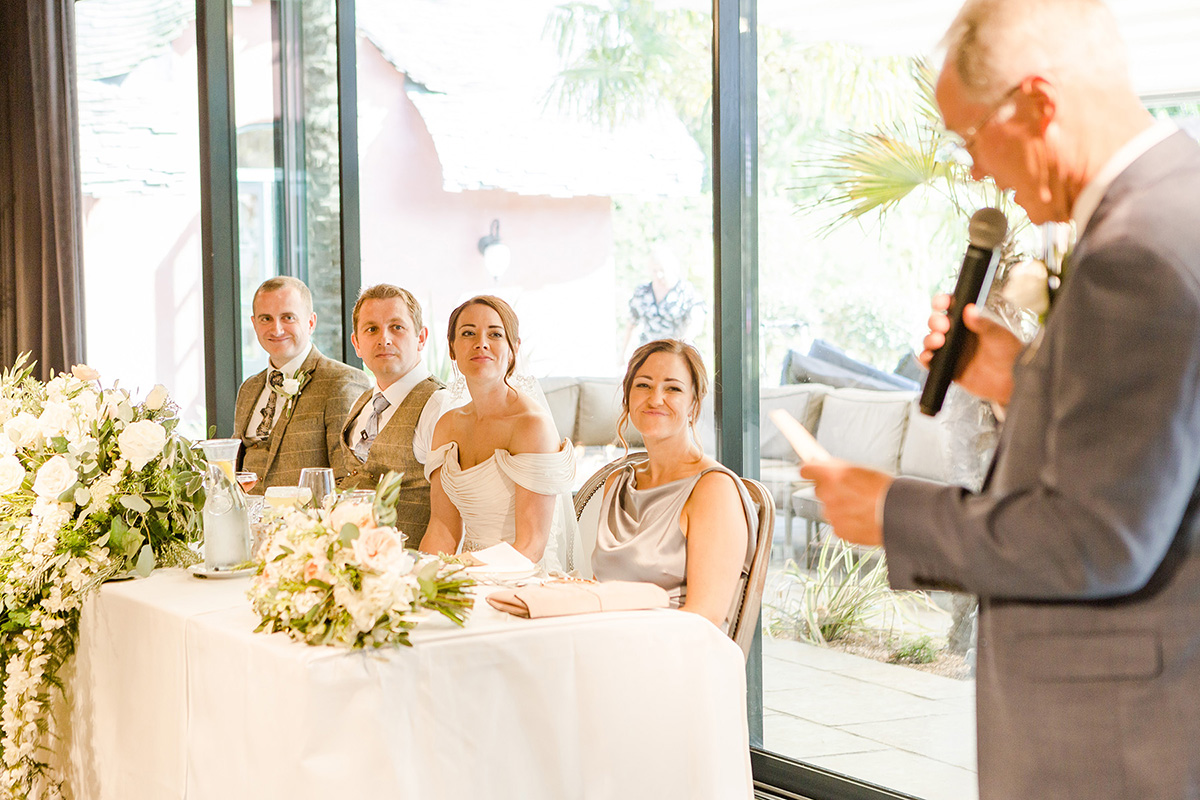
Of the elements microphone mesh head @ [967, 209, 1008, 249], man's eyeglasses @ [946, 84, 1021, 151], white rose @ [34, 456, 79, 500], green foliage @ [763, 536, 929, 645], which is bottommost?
green foliage @ [763, 536, 929, 645]

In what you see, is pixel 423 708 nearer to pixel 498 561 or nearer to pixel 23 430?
pixel 498 561

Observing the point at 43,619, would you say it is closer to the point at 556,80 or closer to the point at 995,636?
the point at 995,636

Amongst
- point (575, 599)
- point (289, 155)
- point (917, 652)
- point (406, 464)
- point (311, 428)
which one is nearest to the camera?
point (575, 599)

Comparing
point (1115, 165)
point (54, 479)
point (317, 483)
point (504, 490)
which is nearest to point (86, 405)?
point (54, 479)

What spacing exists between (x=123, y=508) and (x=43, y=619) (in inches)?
10.9

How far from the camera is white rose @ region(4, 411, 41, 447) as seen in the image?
2.65 m

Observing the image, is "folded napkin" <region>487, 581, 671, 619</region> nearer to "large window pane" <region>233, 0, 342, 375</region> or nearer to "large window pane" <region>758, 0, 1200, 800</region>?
"large window pane" <region>758, 0, 1200, 800</region>

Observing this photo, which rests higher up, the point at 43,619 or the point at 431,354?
the point at 431,354

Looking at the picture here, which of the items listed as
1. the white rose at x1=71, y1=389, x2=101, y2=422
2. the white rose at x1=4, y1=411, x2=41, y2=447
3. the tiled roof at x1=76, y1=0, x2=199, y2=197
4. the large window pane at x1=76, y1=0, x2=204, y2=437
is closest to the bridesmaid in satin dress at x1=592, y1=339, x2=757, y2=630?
the white rose at x1=71, y1=389, x2=101, y2=422

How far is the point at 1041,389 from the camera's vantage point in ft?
3.56

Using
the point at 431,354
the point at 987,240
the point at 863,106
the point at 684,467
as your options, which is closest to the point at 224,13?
the point at 431,354

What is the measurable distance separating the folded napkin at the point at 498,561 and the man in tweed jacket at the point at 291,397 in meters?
1.42

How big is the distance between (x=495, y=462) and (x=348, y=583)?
4.38 ft

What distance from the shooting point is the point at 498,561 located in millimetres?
2439
